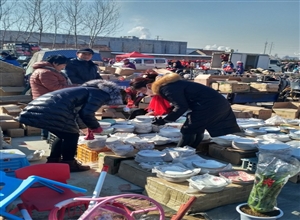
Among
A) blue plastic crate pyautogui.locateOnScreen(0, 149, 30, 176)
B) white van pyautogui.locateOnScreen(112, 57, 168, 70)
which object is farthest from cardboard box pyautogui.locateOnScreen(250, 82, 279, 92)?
white van pyautogui.locateOnScreen(112, 57, 168, 70)

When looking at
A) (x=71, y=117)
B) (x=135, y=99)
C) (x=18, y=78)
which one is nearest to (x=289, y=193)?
(x=71, y=117)

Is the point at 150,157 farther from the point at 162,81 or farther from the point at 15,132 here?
the point at 15,132

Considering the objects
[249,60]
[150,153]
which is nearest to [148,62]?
[249,60]

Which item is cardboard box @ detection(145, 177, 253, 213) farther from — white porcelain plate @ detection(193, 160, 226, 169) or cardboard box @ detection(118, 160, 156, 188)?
white porcelain plate @ detection(193, 160, 226, 169)

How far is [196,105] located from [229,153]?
0.94 m

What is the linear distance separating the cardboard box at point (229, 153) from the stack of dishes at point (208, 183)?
1375mm

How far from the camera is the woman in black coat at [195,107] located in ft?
14.0

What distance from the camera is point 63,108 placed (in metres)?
3.97

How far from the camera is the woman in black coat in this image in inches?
168

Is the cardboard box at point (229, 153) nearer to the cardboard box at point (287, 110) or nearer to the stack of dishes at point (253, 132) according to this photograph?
the stack of dishes at point (253, 132)

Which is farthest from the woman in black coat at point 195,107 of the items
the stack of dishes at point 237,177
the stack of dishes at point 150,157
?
the stack of dishes at point 237,177

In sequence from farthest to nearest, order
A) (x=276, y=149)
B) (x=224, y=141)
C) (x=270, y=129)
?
(x=270, y=129), (x=224, y=141), (x=276, y=149)

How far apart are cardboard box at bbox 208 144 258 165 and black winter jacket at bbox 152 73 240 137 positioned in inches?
12.7

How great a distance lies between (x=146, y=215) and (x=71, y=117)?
149 cm
